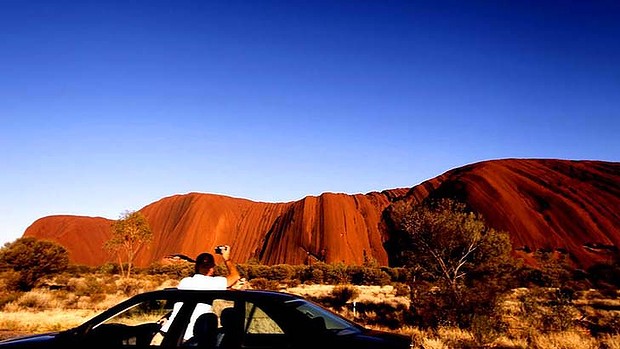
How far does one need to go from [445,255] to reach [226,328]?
1734 cm

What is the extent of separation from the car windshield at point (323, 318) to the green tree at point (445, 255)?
13611 mm

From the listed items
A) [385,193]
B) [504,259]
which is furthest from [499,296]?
[385,193]

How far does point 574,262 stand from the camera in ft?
141

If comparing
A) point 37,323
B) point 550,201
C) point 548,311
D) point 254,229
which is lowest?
point 548,311

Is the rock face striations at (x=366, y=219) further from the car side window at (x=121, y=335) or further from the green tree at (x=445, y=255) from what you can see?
the car side window at (x=121, y=335)

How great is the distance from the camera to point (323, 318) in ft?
15.7

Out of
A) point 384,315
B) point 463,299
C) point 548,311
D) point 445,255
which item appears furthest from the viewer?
point 445,255

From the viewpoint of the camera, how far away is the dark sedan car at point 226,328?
14.2 feet

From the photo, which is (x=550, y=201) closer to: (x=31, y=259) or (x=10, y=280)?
(x=31, y=259)

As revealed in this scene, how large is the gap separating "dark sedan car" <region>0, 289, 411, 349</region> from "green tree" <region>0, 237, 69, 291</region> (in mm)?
29320

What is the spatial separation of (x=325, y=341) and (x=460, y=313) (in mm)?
14311

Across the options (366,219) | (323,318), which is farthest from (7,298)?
(366,219)

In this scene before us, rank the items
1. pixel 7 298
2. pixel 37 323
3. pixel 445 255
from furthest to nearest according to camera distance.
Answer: pixel 7 298, pixel 445 255, pixel 37 323

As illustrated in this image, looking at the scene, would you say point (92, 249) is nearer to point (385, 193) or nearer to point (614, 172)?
point (385, 193)
